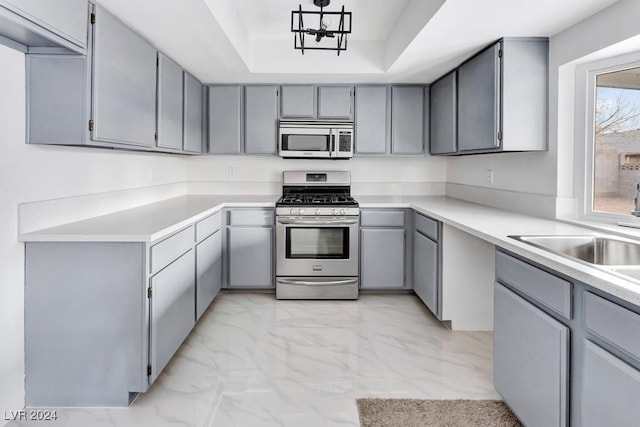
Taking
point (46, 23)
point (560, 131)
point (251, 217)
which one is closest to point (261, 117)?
point (251, 217)

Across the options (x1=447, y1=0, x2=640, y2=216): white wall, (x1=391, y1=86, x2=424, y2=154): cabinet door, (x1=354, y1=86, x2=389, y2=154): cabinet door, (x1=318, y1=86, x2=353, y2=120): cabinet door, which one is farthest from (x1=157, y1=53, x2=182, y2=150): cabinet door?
(x1=447, y1=0, x2=640, y2=216): white wall

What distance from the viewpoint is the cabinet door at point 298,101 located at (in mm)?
4016

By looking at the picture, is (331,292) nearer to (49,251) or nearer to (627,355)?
(49,251)

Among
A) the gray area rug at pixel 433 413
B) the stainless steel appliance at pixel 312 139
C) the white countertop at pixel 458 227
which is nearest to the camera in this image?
the white countertop at pixel 458 227

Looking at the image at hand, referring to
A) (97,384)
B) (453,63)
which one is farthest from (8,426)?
(453,63)

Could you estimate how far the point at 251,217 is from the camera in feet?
12.4

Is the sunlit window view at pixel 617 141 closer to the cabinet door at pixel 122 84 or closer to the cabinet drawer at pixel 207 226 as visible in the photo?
the cabinet drawer at pixel 207 226

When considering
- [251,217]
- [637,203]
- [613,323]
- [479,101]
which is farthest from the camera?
[251,217]

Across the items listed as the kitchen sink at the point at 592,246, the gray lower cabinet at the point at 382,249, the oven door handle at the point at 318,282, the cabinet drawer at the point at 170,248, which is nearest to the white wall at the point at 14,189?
the cabinet drawer at the point at 170,248

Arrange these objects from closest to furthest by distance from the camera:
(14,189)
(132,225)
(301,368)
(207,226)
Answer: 1. (14,189)
2. (132,225)
3. (301,368)
4. (207,226)

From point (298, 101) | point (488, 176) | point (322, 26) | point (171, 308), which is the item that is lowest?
point (171, 308)

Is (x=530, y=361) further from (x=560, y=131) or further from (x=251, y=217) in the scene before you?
(x=251, y=217)

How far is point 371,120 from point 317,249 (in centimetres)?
140

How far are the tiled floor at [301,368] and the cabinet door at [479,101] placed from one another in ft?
4.67
